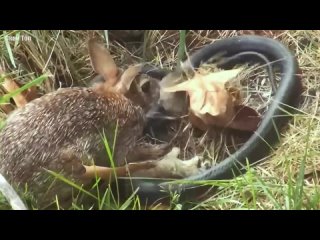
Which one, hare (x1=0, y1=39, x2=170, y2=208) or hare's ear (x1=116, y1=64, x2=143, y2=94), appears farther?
hare's ear (x1=116, y1=64, x2=143, y2=94)

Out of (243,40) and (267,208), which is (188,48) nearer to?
(243,40)

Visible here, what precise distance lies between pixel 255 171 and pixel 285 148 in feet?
0.39

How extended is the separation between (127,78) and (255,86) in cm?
41

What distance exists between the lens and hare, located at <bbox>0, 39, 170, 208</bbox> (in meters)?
2.00

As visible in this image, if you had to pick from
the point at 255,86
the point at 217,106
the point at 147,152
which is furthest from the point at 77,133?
the point at 255,86

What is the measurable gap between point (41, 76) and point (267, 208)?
32.6 inches

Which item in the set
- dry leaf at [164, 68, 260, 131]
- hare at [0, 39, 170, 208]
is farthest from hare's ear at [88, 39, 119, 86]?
dry leaf at [164, 68, 260, 131]

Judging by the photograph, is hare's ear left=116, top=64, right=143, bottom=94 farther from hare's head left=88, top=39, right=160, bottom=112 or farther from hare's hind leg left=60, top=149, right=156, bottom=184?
hare's hind leg left=60, top=149, right=156, bottom=184

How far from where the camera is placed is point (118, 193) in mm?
2029

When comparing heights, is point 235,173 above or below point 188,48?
below
